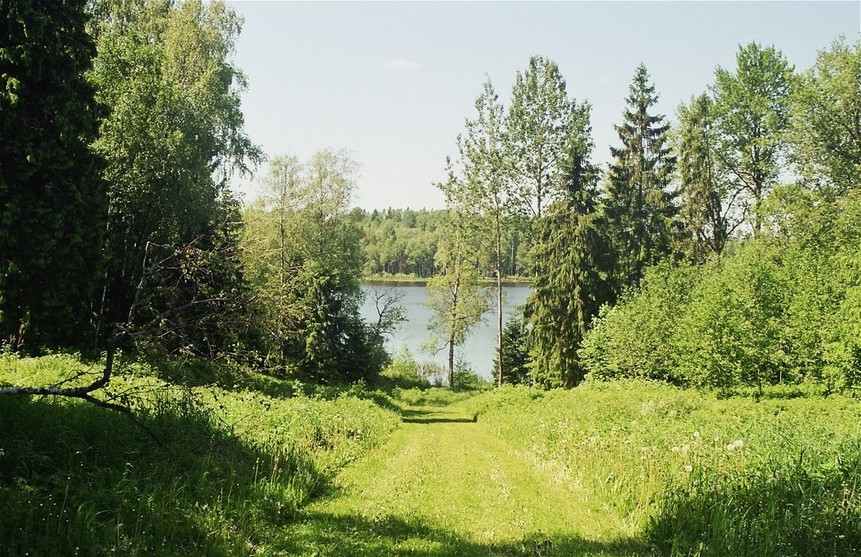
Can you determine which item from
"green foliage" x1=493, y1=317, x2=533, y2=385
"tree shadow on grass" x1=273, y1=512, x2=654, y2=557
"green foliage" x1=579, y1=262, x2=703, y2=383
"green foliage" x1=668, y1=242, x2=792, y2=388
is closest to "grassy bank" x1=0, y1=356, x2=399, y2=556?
"tree shadow on grass" x1=273, y1=512, x2=654, y2=557

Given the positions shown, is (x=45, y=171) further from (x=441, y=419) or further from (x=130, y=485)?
(x=441, y=419)

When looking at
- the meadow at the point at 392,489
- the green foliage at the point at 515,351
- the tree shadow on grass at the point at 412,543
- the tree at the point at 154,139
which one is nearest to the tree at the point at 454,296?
the green foliage at the point at 515,351

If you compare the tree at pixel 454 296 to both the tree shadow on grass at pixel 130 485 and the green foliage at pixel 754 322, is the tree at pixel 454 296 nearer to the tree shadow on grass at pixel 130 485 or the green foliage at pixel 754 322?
the green foliage at pixel 754 322

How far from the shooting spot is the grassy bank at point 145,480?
5195 mm

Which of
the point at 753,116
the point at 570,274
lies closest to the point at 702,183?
the point at 753,116

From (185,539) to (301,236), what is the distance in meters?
35.5

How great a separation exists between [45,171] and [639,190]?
34.8 m

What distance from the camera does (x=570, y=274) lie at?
33.4m

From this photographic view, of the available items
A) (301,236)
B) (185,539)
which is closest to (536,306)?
(301,236)

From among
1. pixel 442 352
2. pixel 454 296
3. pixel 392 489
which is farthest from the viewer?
pixel 442 352

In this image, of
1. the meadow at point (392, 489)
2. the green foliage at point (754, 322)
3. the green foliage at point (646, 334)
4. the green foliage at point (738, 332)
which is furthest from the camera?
the green foliage at point (646, 334)

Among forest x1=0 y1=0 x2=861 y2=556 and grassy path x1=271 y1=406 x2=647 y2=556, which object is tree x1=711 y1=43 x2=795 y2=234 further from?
grassy path x1=271 y1=406 x2=647 y2=556

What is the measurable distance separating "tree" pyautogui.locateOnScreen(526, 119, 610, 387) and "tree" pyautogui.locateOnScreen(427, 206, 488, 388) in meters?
11.6

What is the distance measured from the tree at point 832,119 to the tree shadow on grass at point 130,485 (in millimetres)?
36579
